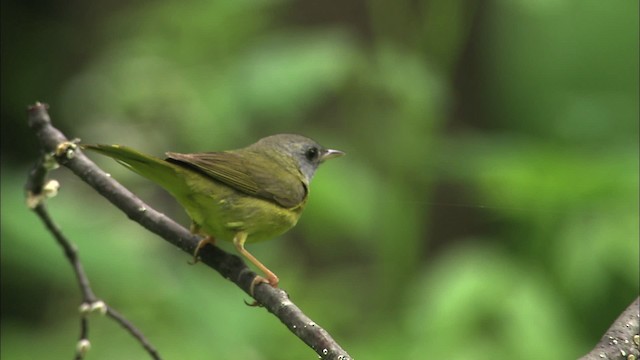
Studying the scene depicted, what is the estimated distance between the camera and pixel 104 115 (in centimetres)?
455

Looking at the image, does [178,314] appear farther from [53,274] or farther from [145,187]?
[145,187]

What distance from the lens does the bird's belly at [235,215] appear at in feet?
9.38

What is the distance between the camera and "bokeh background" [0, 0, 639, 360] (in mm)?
3461

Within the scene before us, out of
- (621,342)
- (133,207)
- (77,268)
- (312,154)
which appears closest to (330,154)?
(312,154)

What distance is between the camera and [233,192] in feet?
9.76

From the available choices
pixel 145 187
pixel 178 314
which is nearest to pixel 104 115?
pixel 145 187

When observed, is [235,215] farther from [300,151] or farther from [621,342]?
[621,342]

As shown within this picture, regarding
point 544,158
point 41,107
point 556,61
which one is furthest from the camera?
point 556,61

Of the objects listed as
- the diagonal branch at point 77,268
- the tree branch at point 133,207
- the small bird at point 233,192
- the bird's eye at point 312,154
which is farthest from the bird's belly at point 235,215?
the diagonal branch at point 77,268

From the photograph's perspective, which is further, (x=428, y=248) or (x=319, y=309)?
(x=428, y=248)

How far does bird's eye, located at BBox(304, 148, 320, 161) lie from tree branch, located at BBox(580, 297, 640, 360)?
179 centimetres

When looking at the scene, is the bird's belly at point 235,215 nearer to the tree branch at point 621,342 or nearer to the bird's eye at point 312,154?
the bird's eye at point 312,154

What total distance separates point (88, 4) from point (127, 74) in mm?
2210

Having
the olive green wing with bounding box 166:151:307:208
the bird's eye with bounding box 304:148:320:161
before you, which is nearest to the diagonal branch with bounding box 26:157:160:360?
the olive green wing with bounding box 166:151:307:208
